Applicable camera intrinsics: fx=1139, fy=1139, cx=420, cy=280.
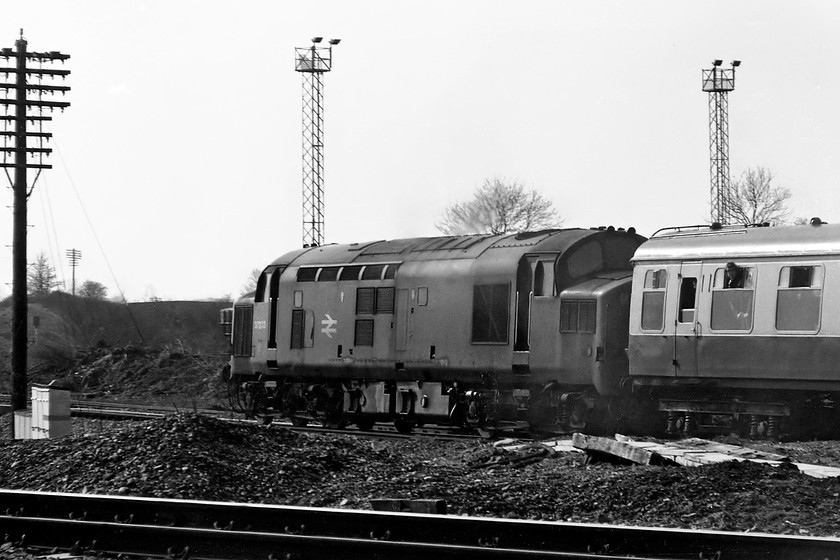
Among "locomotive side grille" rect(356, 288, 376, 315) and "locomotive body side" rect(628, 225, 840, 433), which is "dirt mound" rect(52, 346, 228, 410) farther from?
"locomotive body side" rect(628, 225, 840, 433)

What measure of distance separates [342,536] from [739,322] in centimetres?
1047

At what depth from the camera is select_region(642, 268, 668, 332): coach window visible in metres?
18.4

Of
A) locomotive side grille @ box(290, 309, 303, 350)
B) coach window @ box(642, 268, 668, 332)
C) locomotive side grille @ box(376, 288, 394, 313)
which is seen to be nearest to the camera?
coach window @ box(642, 268, 668, 332)

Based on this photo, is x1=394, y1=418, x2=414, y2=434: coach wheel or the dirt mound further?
the dirt mound

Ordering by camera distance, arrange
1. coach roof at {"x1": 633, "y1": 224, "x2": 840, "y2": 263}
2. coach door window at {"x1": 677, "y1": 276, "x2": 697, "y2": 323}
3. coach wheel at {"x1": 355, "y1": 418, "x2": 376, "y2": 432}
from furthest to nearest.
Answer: coach wheel at {"x1": 355, "y1": 418, "x2": 376, "y2": 432}
coach door window at {"x1": 677, "y1": 276, "x2": 697, "y2": 323}
coach roof at {"x1": 633, "y1": 224, "x2": 840, "y2": 263}

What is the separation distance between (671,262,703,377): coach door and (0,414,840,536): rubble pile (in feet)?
11.5

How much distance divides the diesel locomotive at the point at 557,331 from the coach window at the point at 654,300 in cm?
2

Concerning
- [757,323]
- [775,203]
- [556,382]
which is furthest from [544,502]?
[775,203]

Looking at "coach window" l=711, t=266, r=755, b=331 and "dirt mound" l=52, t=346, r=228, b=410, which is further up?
"coach window" l=711, t=266, r=755, b=331

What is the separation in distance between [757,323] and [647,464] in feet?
15.7

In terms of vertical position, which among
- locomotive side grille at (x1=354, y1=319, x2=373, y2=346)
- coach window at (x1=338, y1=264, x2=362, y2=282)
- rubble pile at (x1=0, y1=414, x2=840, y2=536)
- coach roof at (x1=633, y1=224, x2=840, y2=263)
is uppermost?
coach roof at (x1=633, y1=224, x2=840, y2=263)

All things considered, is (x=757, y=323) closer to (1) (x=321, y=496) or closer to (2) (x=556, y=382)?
(2) (x=556, y=382)

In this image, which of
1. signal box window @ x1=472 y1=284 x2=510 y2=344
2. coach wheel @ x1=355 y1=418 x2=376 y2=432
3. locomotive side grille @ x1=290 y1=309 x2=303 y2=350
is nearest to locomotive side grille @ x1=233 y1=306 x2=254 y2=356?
locomotive side grille @ x1=290 y1=309 x2=303 y2=350

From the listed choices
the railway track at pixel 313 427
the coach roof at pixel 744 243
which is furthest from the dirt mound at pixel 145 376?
the coach roof at pixel 744 243
